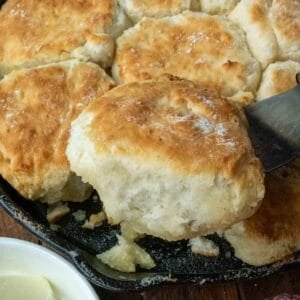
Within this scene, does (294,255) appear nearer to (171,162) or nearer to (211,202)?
(211,202)

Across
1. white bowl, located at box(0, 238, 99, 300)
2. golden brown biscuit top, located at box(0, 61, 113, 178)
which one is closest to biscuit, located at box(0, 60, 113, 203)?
golden brown biscuit top, located at box(0, 61, 113, 178)

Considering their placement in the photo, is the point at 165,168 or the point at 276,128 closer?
the point at 165,168

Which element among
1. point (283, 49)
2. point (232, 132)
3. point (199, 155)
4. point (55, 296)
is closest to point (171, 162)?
point (199, 155)

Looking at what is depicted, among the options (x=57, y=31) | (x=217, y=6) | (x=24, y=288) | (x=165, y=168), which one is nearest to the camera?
(x=165, y=168)

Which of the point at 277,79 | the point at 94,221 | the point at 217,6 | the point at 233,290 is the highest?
the point at 217,6

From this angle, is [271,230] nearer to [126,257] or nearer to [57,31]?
[126,257]

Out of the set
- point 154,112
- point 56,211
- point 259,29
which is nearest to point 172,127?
point 154,112

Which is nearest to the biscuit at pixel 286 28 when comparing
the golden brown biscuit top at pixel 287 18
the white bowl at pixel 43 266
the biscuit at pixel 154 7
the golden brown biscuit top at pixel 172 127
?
the golden brown biscuit top at pixel 287 18
